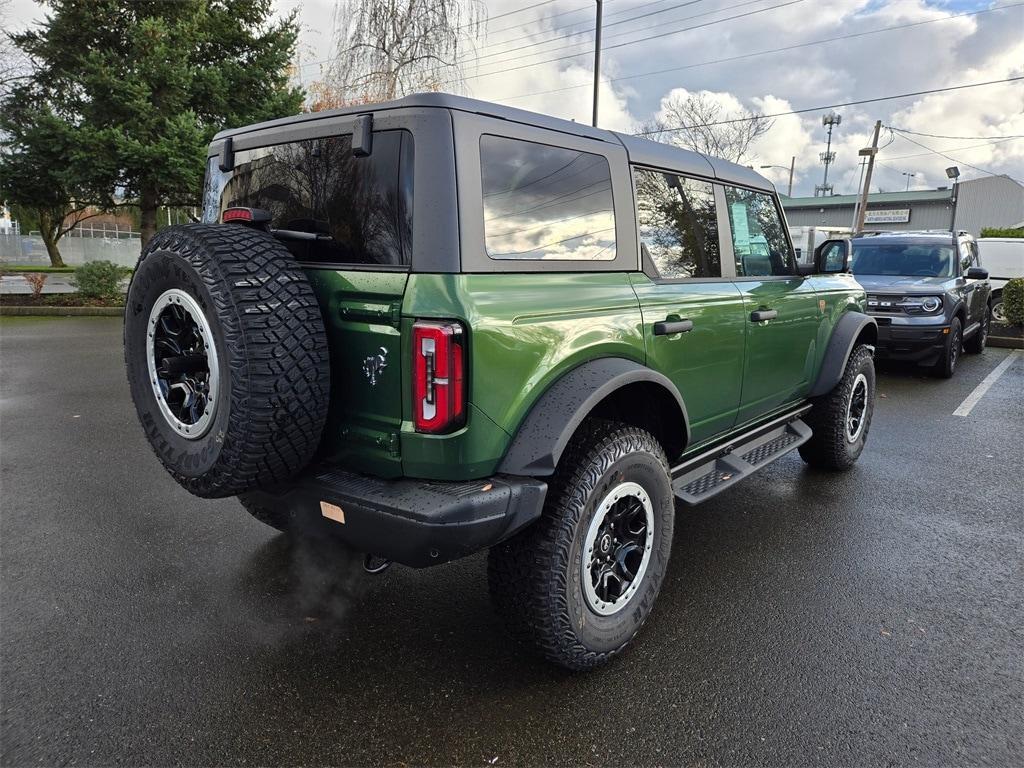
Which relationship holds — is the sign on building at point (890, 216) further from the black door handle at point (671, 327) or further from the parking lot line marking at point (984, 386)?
the black door handle at point (671, 327)

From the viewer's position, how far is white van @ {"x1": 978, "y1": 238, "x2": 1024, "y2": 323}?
45.4 feet

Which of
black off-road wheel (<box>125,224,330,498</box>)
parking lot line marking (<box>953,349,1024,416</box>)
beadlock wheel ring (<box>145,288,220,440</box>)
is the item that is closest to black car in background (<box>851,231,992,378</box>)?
parking lot line marking (<box>953,349,1024,416</box>)

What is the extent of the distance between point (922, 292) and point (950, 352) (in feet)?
2.84

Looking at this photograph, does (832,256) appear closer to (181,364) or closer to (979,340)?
(181,364)

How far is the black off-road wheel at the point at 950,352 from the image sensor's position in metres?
8.46

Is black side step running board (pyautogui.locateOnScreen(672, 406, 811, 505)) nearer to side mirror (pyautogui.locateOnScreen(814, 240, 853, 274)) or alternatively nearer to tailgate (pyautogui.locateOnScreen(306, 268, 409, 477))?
side mirror (pyautogui.locateOnScreen(814, 240, 853, 274))

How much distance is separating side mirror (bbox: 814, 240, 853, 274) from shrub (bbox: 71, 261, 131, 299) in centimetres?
1567

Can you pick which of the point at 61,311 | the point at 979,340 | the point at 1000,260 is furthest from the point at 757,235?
the point at 61,311

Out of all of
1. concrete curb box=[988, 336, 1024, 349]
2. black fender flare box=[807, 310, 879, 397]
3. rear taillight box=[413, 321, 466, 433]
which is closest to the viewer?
rear taillight box=[413, 321, 466, 433]

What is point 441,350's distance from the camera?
2115 millimetres

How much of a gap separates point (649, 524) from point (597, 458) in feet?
1.64

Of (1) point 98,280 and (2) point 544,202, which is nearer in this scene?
(2) point 544,202

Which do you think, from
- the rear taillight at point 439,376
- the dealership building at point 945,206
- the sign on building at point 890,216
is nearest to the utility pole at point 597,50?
the rear taillight at point 439,376

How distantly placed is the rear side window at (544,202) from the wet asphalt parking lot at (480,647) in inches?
64.4
